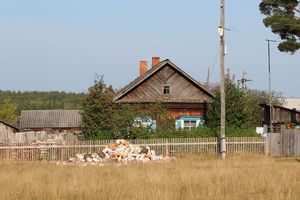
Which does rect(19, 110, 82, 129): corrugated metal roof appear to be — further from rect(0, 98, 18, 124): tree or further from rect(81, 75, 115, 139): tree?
rect(81, 75, 115, 139): tree

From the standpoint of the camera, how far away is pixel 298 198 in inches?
472

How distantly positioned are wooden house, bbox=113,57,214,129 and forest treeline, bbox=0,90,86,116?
85.3 meters

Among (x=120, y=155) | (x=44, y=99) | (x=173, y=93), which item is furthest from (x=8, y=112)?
(x=44, y=99)

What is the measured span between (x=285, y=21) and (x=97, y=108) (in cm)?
1415

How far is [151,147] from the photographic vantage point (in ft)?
115

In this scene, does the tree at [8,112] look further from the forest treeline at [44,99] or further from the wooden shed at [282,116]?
the forest treeline at [44,99]

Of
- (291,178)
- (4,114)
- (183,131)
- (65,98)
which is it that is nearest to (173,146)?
(183,131)

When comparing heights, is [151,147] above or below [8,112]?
below

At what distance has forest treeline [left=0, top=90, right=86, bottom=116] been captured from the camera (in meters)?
133

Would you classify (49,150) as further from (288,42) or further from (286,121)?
(286,121)

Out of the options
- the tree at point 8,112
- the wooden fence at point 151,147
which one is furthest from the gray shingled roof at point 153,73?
the tree at point 8,112

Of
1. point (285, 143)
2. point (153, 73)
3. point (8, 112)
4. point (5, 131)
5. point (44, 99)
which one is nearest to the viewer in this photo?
point (285, 143)

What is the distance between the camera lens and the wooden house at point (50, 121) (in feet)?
260

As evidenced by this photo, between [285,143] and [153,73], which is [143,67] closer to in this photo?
[153,73]
